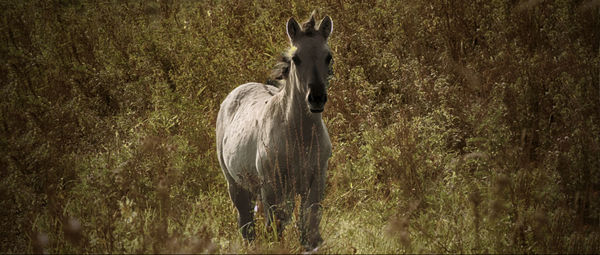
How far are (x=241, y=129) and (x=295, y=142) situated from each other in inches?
32.9

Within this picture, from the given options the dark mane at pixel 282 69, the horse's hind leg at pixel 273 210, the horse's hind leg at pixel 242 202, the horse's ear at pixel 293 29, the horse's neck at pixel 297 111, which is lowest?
the horse's hind leg at pixel 242 202

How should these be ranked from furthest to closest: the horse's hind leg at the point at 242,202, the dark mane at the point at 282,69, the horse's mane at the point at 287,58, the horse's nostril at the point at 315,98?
the horse's hind leg at the point at 242,202, the dark mane at the point at 282,69, the horse's mane at the point at 287,58, the horse's nostril at the point at 315,98

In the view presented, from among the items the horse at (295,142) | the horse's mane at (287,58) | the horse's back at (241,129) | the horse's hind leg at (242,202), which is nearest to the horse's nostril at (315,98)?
the horse at (295,142)

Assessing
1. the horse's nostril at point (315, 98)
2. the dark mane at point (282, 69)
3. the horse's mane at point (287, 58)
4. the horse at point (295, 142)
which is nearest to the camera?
the horse's nostril at point (315, 98)

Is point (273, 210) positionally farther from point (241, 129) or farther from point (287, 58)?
point (287, 58)

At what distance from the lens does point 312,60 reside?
3.59 m

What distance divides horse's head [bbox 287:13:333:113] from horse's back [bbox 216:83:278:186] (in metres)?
0.72

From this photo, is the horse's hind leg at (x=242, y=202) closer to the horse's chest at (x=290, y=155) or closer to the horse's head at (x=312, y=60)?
the horse's chest at (x=290, y=155)

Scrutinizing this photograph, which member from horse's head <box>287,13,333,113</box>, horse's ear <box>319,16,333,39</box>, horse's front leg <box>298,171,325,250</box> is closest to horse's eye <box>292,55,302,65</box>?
horse's head <box>287,13,333,113</box>

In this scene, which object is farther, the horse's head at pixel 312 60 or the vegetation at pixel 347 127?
the vegetation at pixel 347 127

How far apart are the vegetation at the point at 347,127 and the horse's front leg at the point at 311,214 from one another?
13cm

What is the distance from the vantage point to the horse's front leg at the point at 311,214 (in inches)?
141

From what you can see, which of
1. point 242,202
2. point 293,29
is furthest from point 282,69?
point 242,202

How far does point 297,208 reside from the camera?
144 inches
